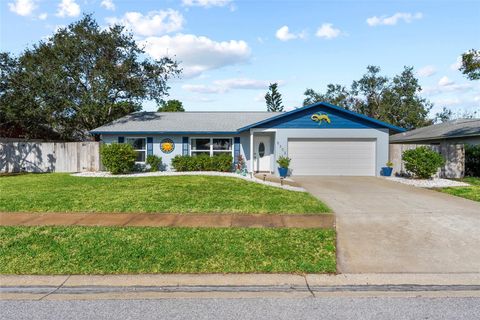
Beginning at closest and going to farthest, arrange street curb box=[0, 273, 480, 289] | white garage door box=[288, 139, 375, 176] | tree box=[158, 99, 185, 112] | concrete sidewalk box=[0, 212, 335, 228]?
1. street curb box=[0, 273, 480, 289]
2. concrete sidewalk box=[0, 212, 335, 228]
3. white garage door box=[288, 139, 375, 176]
4. tree box=[158, 99, 185, 112]

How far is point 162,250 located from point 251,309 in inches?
94.8

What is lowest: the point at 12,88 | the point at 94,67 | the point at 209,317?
the point at 209,317

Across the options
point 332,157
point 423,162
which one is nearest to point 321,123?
point 332,157

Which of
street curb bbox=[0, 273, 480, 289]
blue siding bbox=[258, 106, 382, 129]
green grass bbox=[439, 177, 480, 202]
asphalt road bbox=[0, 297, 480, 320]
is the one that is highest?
blue siding bbox=[258, 106, 382, 129]

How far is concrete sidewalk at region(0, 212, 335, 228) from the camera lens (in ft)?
24.6

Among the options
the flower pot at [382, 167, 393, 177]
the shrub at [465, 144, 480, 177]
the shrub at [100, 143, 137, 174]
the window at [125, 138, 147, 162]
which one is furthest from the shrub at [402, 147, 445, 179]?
the window at [125, 138, 147, 162]

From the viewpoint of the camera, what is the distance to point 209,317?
12.8ft

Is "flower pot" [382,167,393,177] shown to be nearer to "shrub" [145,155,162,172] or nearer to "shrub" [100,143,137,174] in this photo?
"shrub" [145,155,162,172]

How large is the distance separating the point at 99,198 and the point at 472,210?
1034cm

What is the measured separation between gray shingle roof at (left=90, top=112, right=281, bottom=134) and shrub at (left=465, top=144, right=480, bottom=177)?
11538mm

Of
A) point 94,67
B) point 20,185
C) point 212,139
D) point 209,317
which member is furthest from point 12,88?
point 209,317

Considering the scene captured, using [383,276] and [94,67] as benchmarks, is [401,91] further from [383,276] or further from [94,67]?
[383,276]

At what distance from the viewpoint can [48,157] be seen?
20344 millimetres

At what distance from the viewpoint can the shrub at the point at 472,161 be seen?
17969 millimetres
